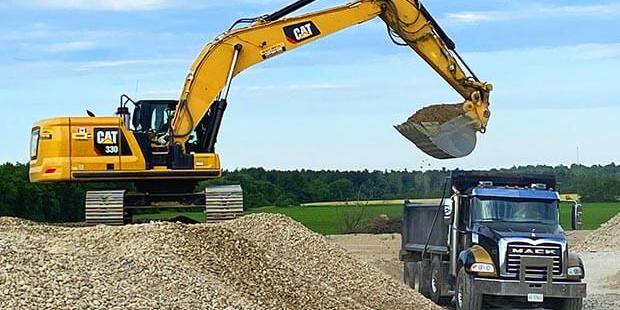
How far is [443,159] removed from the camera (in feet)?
78.7

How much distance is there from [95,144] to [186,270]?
7984 millimetres

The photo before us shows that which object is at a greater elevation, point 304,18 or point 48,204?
point 304,18

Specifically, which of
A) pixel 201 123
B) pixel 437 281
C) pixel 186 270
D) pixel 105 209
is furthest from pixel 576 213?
pixel 186 270

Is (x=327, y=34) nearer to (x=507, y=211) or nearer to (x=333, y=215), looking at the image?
(x=507, y=211)

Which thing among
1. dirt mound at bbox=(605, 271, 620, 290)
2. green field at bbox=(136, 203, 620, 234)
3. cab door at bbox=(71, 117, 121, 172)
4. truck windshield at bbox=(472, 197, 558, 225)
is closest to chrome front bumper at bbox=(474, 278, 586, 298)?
truck windshield at bbox=(472, 197, 558, 225)

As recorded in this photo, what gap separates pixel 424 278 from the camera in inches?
935

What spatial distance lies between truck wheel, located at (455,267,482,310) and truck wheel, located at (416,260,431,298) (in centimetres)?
279

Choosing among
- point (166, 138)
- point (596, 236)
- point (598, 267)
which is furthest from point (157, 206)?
point (596, 236)

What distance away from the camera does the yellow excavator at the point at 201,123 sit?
21.8 m

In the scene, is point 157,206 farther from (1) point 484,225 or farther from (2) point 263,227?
(1) point 484,225

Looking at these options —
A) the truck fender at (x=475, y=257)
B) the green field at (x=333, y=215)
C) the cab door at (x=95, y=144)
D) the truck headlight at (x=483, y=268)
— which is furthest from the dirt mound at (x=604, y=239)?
the cab door at (x=95, y=144)

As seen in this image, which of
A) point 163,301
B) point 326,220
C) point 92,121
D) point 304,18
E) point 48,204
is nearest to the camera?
point 163,301

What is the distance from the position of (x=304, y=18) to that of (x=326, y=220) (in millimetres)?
26974

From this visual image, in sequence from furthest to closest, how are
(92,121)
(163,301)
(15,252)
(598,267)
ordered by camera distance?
(598,267), (92,121), (15,252), (163,301)
